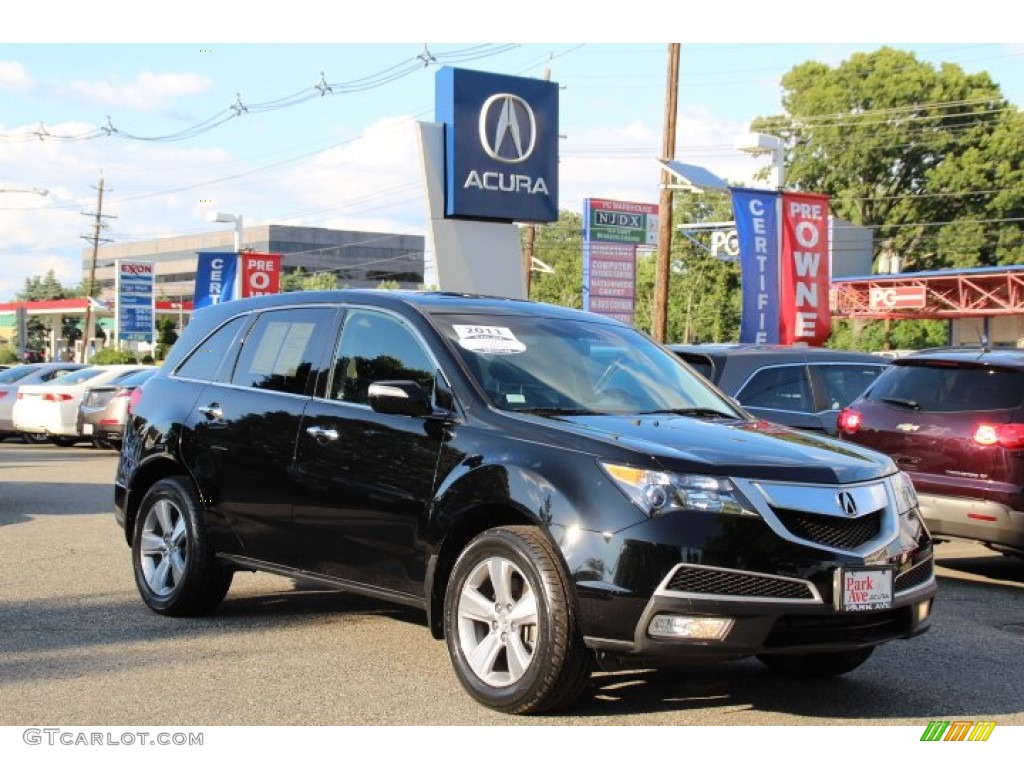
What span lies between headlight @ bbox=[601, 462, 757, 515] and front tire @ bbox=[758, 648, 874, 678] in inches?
50.8

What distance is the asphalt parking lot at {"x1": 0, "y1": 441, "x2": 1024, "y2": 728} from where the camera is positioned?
5.56 m

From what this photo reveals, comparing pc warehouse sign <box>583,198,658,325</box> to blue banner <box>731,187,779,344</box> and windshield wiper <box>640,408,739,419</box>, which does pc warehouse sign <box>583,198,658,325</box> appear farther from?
windshield wiper <box>640,408,739,419</box>

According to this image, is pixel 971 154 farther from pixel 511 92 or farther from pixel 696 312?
pixel 511 92

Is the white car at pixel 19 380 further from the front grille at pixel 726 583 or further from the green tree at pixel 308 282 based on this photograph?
the green tree at pixel 308 282

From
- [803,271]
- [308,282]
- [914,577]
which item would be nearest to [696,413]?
[914,577]

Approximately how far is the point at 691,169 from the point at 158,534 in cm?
1800

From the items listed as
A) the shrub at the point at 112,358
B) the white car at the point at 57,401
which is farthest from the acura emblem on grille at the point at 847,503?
the shrub at the point at 112,358

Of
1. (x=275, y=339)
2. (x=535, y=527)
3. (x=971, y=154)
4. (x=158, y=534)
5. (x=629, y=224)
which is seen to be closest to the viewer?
(x=535, y=527)

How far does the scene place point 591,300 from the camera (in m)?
34.8

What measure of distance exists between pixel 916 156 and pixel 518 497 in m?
66.9

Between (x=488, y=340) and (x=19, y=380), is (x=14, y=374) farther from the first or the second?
(x=488, y=340)

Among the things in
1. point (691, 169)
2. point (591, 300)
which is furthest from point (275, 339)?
point (591, 300)

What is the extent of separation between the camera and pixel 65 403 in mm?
24438

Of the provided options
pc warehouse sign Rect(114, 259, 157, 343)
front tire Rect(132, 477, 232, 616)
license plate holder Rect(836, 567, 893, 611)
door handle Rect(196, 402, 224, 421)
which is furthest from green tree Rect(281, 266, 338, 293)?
license plate holder Rect(836, 567, 893, 611)
